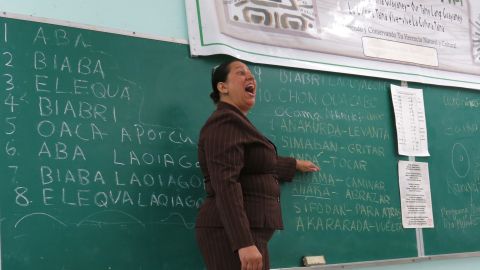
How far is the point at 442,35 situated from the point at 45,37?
2.03 meters


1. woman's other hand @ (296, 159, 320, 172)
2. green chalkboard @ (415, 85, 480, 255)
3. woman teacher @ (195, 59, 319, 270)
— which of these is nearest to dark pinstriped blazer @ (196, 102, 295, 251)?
woman teacher @ (195, 59, 319, 270)

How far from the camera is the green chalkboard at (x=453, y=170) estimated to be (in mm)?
2676

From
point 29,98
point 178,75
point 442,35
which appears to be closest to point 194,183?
point 178,75

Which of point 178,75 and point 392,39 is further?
point 392,39

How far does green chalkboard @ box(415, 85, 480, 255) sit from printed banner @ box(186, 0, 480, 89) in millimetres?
117

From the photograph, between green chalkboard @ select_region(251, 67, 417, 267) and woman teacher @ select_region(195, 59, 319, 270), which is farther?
green chalkboard @ select_region(251, 67, 417, 267)

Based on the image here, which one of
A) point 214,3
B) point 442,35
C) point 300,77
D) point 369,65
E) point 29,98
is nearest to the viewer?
point 29,98

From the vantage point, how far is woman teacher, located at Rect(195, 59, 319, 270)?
1547 mm

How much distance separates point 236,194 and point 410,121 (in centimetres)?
142

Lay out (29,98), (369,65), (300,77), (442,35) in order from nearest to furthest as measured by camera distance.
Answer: (29,98) < (300,77) < (369,65) < (442,35)

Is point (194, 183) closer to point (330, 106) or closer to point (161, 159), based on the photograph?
point (161, 159)

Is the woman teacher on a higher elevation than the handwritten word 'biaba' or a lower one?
lower

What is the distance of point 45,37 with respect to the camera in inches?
73.5

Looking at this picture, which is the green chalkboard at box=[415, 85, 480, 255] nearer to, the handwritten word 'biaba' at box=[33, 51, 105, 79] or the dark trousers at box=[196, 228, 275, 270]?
the dark trousers at box=[196, 228, 275, 270]
